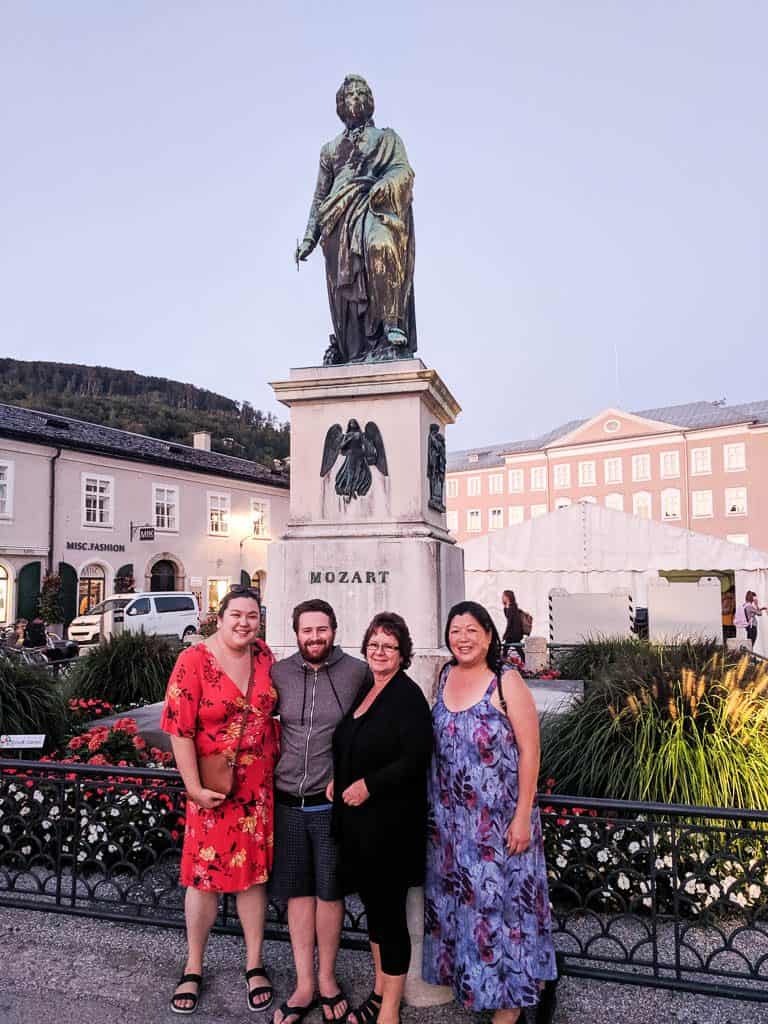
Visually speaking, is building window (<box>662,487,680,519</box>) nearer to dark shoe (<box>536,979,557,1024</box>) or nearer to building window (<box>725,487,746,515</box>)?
building window (<box>725,487,746,515</box>)

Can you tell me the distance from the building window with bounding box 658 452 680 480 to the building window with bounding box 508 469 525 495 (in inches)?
411

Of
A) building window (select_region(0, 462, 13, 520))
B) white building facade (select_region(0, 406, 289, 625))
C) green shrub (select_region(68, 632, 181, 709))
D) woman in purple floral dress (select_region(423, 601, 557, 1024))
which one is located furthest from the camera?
white building facade (select_region(0, 406, 289, 625))

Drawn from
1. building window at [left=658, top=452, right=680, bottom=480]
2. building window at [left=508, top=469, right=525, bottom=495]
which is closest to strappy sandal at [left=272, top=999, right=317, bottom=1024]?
building window at [left=658, top=452, right=680, bottom=480]

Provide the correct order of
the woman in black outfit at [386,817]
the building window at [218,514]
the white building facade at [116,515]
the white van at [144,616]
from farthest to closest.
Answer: the building window at [218,514] → the white building facade at [116,515] → the white van at [144,616] → the woman in black outfit at [386,817]

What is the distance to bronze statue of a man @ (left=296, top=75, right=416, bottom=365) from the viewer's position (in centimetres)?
602

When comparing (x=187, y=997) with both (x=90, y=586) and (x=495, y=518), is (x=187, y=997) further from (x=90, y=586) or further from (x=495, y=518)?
(x=495, y=518)

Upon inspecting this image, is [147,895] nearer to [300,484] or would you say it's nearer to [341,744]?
[341,744]

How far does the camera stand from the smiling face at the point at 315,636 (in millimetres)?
3094

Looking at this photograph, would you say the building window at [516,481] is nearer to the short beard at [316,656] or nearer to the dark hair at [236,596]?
the dark hair at [236,596]

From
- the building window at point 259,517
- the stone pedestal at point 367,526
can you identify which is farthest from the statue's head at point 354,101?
the building window at point 259,517

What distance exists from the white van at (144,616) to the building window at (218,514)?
10.9 metres

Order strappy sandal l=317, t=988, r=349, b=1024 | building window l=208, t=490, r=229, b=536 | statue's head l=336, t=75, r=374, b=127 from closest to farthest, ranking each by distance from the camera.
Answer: strappy sandal l=317, t=988, r=349, b=1024, statue's head l=336, t=75, r=374, b=127, building window l=208, t=490, r=229, b=536

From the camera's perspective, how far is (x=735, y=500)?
45938 millimetres

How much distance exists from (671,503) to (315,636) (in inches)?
1954
